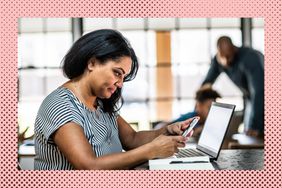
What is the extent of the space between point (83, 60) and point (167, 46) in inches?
16.5

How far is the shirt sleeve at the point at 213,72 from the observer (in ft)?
5.38

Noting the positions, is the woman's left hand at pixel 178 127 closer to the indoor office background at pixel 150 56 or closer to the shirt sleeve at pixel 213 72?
the indoor office background at pixel 150 56

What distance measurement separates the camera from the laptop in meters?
1.43

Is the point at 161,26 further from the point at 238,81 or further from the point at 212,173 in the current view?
the point at 212,173

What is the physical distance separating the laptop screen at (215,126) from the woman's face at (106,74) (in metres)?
0.34

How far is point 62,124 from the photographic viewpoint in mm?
1226

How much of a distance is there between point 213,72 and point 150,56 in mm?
244

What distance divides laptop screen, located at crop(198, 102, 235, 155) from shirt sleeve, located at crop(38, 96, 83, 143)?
46 cm

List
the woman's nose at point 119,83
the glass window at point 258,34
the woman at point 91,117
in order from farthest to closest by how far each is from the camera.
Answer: the glass window at point 258,34 < the woman's nose at point 119,83 < the woman at point 91,117

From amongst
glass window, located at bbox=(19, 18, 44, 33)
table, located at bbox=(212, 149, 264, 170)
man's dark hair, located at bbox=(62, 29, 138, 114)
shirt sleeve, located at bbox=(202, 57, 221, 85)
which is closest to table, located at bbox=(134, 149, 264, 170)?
table, located at bbox=(212, 149, 264, 170)

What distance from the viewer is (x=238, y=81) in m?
1.70

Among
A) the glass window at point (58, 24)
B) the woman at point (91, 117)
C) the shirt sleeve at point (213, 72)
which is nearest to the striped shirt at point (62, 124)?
the woman at point (91, 117)

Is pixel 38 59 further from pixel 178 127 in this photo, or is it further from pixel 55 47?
pixel 178 127

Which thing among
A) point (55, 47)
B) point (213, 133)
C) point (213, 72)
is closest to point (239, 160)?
point (213, 133)
